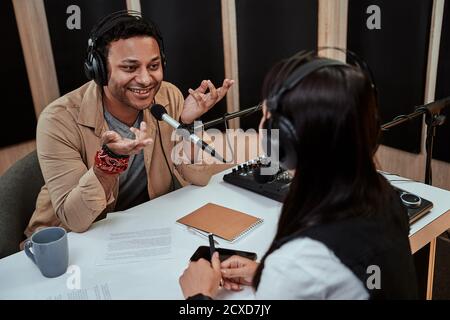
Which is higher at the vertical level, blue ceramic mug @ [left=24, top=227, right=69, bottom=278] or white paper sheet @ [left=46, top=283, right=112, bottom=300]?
blue ceramic mug @ [left=24, top=227, right=69, bottom=278]

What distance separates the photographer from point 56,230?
1.01 meters

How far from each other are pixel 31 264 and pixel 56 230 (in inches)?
4.5

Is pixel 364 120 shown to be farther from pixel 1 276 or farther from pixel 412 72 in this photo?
pixel 412 72

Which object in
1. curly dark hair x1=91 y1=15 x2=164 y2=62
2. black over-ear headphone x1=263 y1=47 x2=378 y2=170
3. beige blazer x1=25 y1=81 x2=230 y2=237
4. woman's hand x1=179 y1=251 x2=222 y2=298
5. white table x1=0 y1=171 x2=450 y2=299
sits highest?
curly dark hair x1=91 y1=15 x2=164 y2=62

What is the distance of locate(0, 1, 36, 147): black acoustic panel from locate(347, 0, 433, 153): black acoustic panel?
5.75 feet

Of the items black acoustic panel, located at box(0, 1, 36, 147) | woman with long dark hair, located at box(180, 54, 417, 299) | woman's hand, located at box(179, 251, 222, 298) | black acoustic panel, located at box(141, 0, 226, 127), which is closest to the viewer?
woman with long dark hair, located at box(180, 54, 417, 299)

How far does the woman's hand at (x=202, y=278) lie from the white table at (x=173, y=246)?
0.03m

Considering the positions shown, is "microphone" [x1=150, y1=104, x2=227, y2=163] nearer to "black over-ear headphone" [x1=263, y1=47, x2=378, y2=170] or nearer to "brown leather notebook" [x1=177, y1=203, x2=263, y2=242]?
"brown leather notebook" [x1=177, y1=203, x2=263, y2=242]

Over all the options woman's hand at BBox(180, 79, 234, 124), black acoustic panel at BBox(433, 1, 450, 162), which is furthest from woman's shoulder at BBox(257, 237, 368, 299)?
black acoustic panel at BBox(433, 1, 450, 162)

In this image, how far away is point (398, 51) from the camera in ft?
6.92

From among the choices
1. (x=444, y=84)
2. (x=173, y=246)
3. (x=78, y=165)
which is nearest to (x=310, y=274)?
(x=173, y=246)

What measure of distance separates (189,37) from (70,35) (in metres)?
0.66

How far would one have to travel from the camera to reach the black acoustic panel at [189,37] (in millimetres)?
2250

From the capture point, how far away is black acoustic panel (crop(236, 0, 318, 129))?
2.32m
